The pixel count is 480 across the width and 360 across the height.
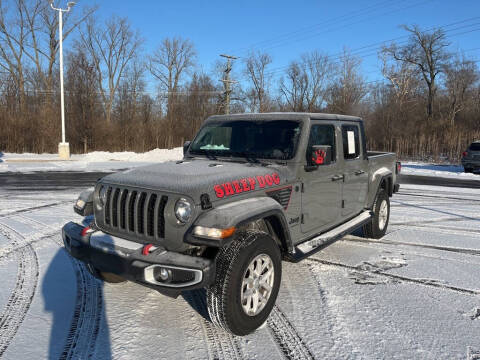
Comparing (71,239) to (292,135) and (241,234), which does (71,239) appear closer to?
(241,234)

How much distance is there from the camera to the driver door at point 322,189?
4.14m

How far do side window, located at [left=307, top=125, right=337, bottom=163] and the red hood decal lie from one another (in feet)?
2.48

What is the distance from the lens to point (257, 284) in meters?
3.21

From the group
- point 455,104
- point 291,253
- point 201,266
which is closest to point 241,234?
point 201,266

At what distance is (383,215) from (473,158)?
1505 cm

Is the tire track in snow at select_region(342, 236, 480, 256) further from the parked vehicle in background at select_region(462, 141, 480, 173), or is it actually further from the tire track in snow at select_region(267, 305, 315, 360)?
the parked vehicle in background at select_region(462, 141, 480, 173)

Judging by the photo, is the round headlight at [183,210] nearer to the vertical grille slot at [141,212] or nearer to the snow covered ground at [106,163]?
the vertical grille slot at [141,212]

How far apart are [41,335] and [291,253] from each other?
234 centimetres

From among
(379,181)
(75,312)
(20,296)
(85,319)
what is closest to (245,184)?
(85,319)

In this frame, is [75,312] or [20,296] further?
[20,296]

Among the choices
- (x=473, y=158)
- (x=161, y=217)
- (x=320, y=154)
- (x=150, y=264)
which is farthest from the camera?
(x=473, y=158)

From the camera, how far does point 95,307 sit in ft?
11.8

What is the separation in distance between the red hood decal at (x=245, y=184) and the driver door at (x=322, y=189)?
1.79 feet

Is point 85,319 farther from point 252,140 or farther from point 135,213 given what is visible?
point 252,140
